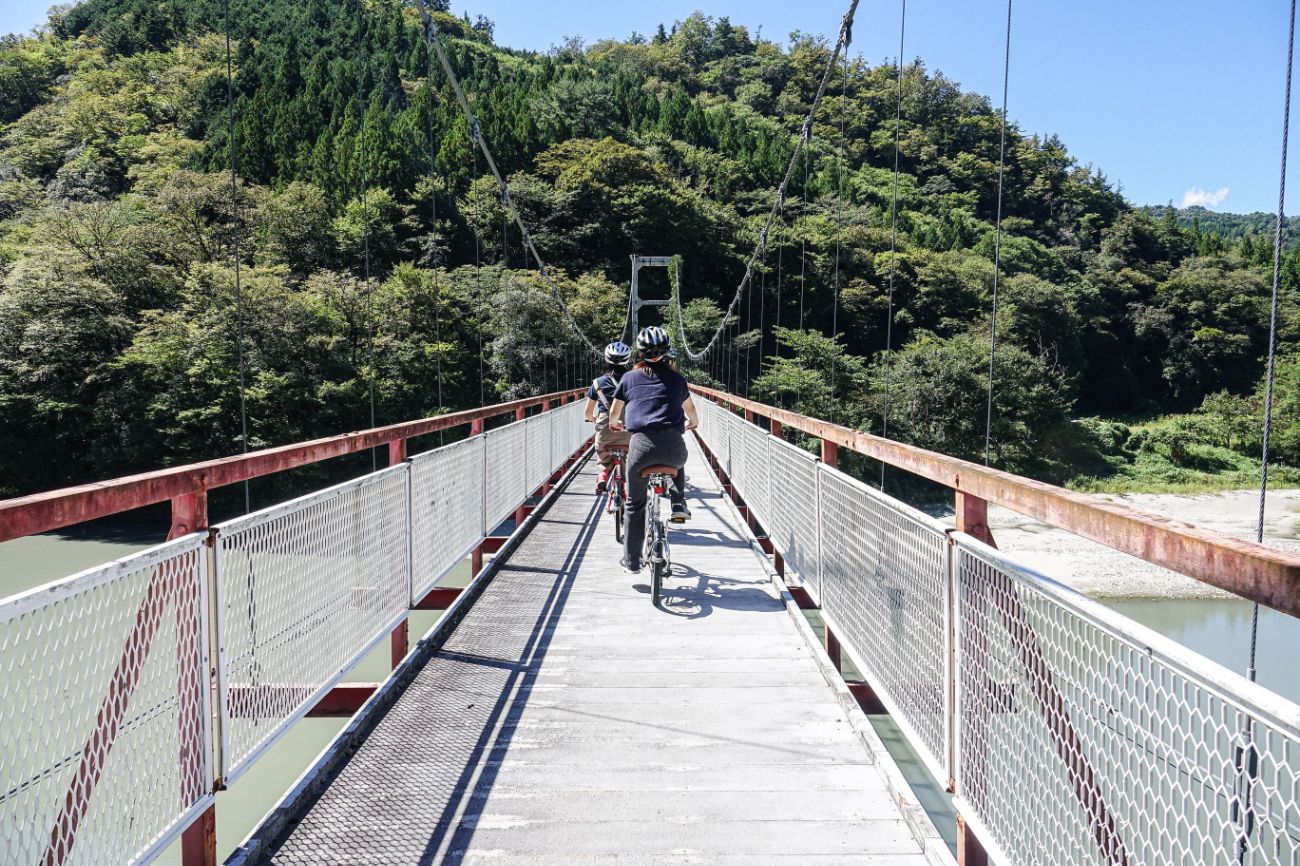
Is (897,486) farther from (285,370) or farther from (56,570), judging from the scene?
(56,570)

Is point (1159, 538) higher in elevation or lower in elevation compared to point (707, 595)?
higher

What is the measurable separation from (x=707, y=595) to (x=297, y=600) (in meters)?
2.12

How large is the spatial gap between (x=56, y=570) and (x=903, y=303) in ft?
117

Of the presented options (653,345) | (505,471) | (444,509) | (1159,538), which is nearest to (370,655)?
(505,471)

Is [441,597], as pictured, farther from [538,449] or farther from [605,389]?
[538,449]

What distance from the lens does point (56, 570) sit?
71.8 feet

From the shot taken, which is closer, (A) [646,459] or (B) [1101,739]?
(B) [1101,739]

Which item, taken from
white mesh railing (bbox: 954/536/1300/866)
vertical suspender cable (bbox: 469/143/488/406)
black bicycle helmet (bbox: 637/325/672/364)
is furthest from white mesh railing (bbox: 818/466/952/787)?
vertical suspender cable (bbox: 469/143/488/406)

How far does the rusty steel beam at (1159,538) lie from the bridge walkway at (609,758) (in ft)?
2.60

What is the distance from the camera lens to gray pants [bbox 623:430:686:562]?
3.57 metres

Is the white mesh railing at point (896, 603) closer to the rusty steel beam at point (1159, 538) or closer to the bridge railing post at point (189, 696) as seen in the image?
the rusty steel beam at point (1159, 538)

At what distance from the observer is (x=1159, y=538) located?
973mm

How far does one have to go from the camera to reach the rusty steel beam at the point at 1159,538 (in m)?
0.79

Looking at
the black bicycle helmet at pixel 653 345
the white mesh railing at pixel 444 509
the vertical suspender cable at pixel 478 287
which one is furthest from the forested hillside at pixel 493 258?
the black bicycle helmet at pixel 653 345
